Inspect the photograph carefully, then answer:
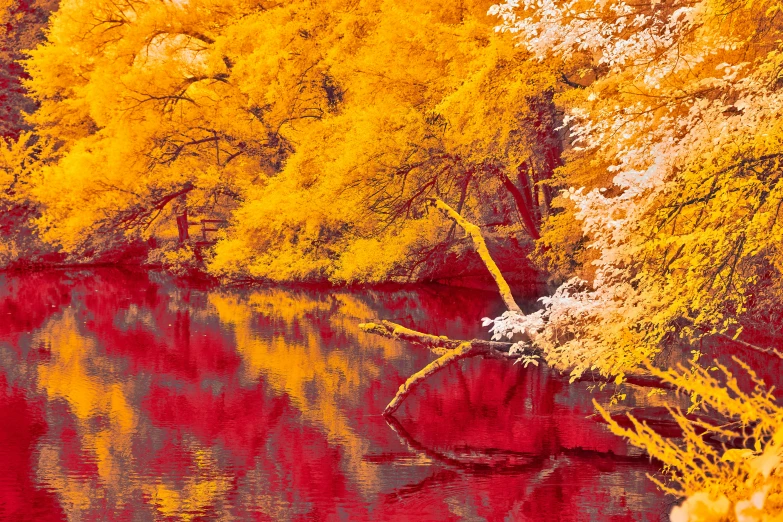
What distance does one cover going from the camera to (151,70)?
99.2 feet

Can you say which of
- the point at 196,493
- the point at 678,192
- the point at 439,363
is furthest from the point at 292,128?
the point at 678,192

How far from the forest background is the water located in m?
1.10

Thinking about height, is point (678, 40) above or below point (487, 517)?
above

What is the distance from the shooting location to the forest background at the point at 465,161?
8547 millimetres

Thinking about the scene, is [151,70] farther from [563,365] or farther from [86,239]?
[563,365]

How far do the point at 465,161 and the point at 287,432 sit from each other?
8.81m

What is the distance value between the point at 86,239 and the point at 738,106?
92.3 ft

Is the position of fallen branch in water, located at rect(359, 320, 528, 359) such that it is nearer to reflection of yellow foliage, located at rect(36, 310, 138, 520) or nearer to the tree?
the tree

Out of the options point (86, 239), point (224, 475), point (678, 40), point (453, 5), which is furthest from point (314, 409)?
point (86, 239)

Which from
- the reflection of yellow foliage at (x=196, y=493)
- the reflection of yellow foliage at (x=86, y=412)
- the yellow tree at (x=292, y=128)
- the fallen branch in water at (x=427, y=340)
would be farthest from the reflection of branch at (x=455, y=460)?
the yellow tree at (x=292, y=128)

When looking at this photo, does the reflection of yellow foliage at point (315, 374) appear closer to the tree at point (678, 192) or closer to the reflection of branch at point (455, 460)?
the reflection of branch at point (455, 460)

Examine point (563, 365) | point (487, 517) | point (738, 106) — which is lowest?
point (487, 517)

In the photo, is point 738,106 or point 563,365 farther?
point 563,365

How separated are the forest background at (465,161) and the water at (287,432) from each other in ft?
3.62
